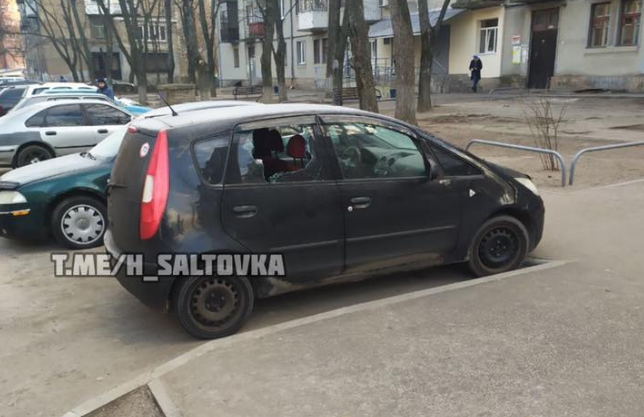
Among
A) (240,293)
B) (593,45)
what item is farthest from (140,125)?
(593,45)

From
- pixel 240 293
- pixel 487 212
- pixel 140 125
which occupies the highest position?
pixel 140 125

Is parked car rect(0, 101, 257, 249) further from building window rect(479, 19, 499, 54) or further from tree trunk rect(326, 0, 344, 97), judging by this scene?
building window rect(479, 19, 499, 54)

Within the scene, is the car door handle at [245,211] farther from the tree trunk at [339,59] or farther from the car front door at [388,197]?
the tree trunk at [339,59]

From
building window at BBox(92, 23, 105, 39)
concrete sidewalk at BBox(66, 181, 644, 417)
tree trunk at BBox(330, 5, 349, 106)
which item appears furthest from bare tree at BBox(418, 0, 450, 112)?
building window at BBox(92, 23, 105, 39)

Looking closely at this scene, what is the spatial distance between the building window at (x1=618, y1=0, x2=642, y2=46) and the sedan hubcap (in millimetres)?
25346

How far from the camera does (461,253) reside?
4.98m

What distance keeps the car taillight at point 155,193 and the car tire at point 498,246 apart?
104 inches

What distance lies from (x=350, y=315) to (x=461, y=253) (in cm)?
136

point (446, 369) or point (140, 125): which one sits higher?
point (140, 125)

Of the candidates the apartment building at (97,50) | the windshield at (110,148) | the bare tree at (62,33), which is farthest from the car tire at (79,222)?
the apartment building at (97,50)

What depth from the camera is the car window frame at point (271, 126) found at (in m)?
4.06

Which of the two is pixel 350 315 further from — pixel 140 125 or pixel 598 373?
pixel 140 125

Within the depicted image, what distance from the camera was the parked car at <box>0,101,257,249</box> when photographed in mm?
6219

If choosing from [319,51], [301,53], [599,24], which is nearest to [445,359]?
[599,24]
